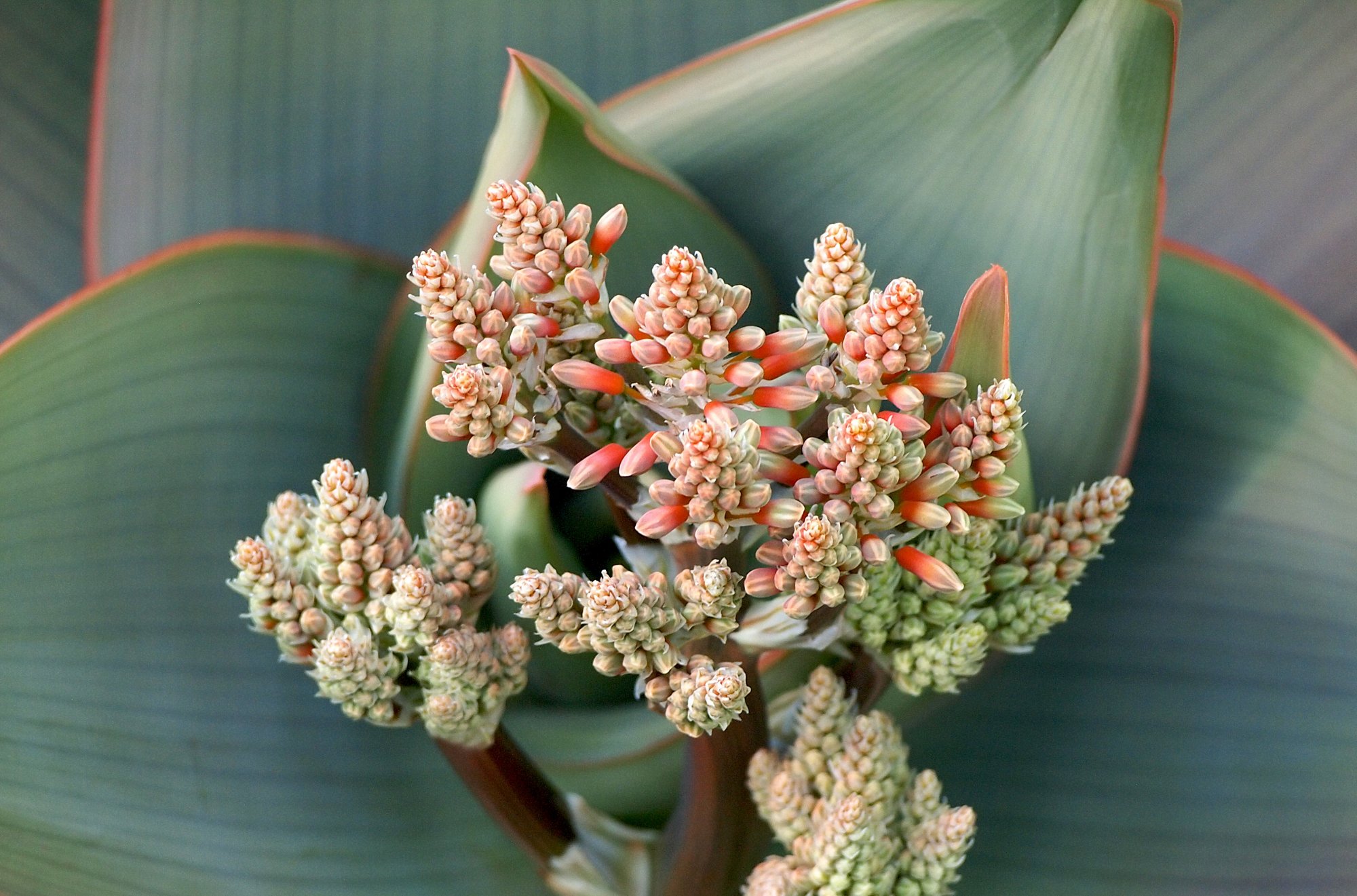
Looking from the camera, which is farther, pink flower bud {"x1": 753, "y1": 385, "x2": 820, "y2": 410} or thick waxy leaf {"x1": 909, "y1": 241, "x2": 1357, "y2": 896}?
thick waxy leaf {"x1": 909, "y1": 241, "x2": 1357, "y2": 896}

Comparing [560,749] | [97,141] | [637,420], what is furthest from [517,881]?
[97,141]

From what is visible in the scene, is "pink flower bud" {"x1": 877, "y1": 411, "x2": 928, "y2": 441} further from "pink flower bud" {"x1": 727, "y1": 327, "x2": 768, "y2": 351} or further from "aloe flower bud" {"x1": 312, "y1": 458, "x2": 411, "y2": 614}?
"aloe flower bud" {"x1": 312, "y1": 458, "x2": 411, "y2": 614}

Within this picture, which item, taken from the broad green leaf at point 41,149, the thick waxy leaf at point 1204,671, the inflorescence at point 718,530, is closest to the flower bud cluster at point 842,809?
the inflorescence at point 718,530

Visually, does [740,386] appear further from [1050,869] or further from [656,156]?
[1050,869]

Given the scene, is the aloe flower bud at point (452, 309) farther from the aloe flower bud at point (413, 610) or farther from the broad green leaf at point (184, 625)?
the broad green leaf at point (184, 625)

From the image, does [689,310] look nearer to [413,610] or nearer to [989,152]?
[413,610]

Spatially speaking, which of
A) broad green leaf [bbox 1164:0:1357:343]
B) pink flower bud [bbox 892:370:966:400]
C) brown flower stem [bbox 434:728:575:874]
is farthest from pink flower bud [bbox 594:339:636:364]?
broad green leaf [bbox 1164:0:1357:343]

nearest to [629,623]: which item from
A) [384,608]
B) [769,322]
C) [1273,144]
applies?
[384,608]
